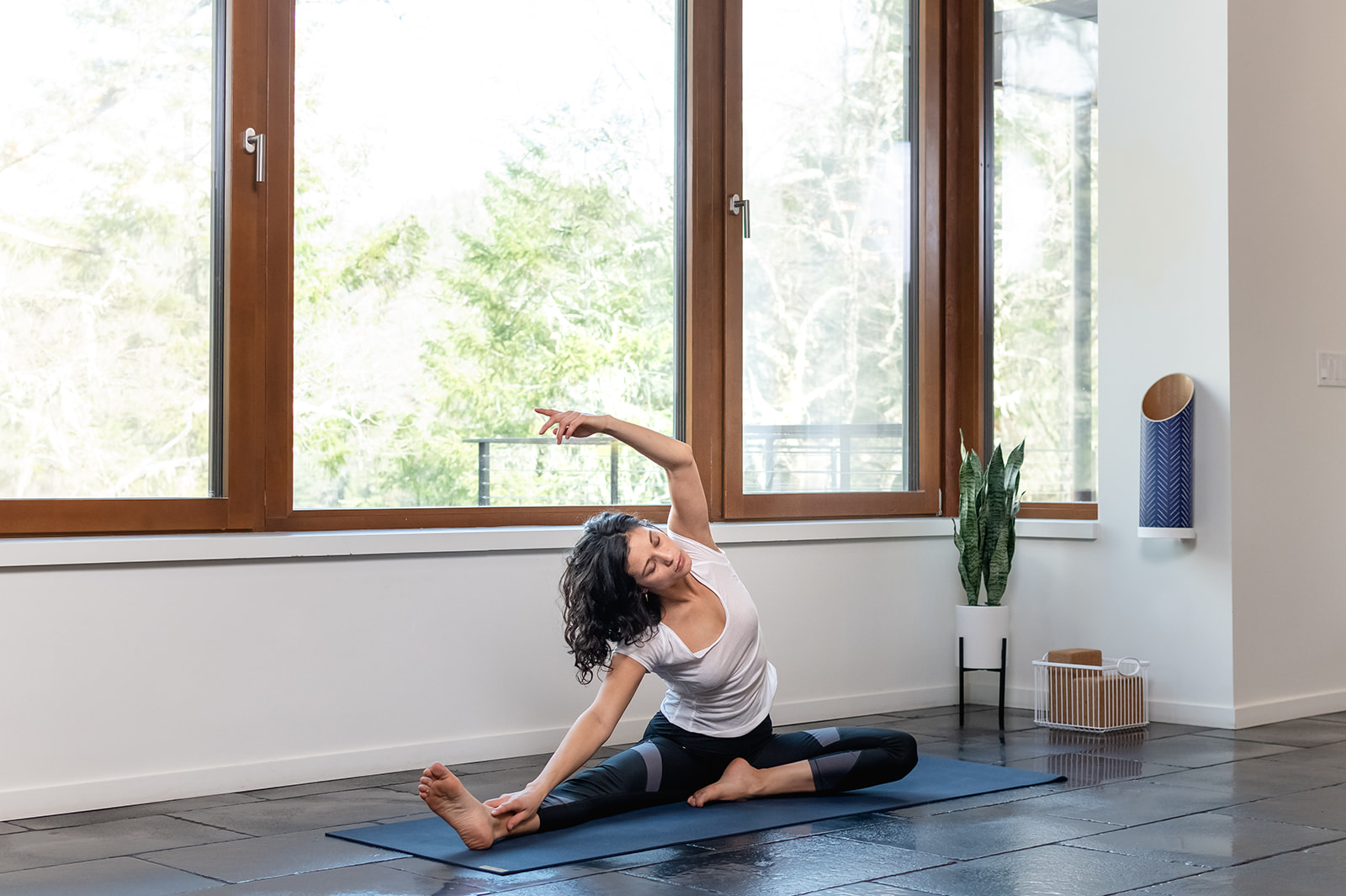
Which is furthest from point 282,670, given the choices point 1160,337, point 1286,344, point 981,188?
point 1286,344

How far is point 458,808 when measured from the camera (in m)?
2.62

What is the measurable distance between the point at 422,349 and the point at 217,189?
0.68m

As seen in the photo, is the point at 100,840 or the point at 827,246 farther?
the point at 827,246

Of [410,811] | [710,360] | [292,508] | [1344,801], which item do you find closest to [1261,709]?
[1344,801]

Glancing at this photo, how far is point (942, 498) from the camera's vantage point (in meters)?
5.06

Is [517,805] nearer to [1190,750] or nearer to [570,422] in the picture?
[570,422]

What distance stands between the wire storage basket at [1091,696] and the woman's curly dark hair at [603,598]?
181 centimetres

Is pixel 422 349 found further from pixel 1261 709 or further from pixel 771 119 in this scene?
pixel 1261 709

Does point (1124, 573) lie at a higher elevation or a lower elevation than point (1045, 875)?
higher

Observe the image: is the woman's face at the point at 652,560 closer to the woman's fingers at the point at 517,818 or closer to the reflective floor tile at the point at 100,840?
the woman's fingers at the point at 517,818

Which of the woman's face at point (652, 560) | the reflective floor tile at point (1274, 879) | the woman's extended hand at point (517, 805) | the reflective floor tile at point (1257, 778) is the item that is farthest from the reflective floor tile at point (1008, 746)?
the woman's extended hand at point (517, 805)

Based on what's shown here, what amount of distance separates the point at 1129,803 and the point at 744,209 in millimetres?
2239

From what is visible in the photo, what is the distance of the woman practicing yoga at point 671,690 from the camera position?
284 cm

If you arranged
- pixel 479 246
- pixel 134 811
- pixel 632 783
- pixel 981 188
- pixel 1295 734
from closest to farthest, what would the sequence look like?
pixel 632 783 < pixel 134 811 < pixel 479 246 < pixel 1295 734 < pixel 981 188
